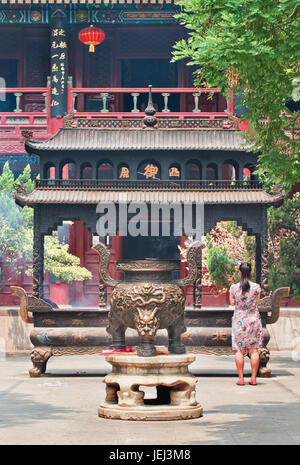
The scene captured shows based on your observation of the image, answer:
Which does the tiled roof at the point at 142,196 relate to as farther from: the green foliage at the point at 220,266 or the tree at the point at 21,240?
the tree at the point at 21,240

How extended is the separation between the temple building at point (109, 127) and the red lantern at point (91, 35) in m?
0.03

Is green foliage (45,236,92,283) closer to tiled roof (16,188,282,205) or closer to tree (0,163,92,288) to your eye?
tree (0,163,92,288)

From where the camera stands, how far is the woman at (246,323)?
12.5 metres

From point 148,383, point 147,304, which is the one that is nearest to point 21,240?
point 147,304

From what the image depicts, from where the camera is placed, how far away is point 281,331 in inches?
734

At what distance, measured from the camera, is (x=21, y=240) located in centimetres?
2167

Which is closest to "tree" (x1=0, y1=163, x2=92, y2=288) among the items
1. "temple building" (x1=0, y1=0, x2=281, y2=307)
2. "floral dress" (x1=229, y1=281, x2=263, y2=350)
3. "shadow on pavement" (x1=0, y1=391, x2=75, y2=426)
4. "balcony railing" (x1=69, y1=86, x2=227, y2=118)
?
"temple building" (x1=0, y1=0, x2=281, y2=307)

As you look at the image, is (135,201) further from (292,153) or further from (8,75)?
(8,75)

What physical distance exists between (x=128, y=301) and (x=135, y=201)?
7.20 m

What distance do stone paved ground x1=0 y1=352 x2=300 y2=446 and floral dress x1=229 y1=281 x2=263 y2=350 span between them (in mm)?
570

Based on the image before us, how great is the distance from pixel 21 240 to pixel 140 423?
12955 mm

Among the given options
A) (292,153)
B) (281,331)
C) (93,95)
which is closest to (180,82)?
(93,95)

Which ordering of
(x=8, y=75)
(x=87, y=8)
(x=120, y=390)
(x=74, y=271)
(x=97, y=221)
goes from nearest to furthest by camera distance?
1. (x=120, y=390)
2. (x=97, y=221)
3. (x=74, y=271)
4. (x=87, y=8)
5. (x=8, y=75)

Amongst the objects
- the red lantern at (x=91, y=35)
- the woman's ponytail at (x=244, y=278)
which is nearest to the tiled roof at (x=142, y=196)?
the woman's ponytail at (x=244, y=278)
